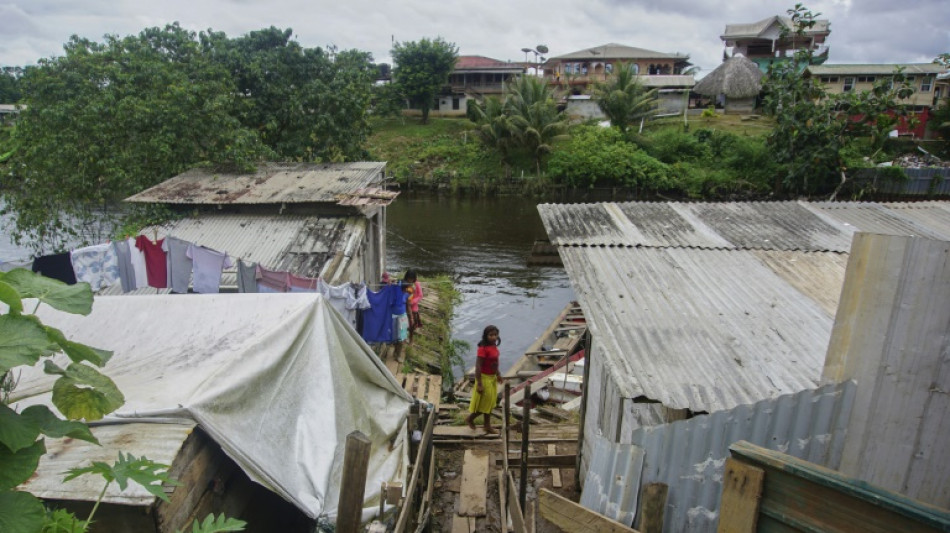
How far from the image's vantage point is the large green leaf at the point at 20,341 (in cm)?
200

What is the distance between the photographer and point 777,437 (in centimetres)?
262

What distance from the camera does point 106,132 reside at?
13.0 metres

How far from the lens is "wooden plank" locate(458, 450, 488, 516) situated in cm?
650

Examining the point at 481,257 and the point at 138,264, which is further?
the point at 481,257

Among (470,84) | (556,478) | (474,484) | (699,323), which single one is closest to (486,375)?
(474,484)

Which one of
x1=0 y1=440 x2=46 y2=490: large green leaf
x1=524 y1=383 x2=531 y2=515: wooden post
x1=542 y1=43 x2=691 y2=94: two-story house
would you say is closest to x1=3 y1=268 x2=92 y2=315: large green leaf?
x1=0 y1=440 x2=46 y2=490: large green leaf

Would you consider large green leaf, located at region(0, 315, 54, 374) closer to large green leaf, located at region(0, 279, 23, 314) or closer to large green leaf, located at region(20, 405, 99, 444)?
large green leaf, located at region(0, 279, 23, 314)

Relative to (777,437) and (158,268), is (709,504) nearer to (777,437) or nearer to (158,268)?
(777,437)

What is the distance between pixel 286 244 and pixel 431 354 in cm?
397

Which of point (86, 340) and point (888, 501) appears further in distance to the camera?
point (86, 340)

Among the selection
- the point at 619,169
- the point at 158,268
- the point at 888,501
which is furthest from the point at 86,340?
the point at 619,169

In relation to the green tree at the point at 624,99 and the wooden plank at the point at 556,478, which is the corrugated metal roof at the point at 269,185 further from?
the green tree at the point at 624,99

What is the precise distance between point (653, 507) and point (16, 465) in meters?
2.53

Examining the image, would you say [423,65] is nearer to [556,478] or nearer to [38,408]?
[556,478]
